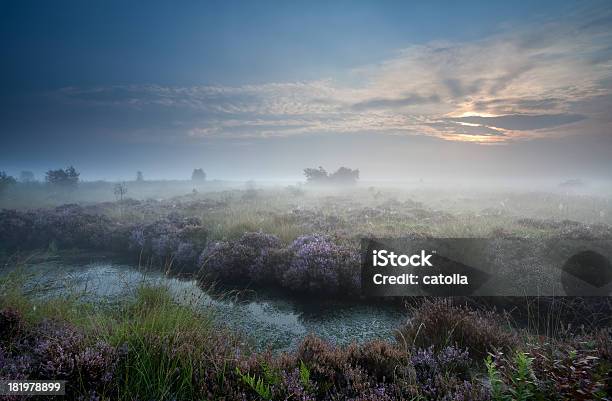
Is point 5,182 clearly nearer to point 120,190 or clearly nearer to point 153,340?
point 120,190

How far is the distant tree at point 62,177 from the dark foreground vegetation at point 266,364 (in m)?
42.4

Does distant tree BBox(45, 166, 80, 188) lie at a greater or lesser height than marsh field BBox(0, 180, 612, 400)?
greater

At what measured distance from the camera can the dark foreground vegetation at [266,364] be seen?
293 centimetres

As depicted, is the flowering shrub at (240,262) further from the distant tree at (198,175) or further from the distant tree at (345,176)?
the distant tree at (198,175)

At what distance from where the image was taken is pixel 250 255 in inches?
357

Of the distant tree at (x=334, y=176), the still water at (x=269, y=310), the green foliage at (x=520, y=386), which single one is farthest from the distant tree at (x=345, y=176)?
the green foliage at (x=520, y=386)

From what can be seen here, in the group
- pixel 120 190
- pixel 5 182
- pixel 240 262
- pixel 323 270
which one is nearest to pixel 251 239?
pixel 240 262

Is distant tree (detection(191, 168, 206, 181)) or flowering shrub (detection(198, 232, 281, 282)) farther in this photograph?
distant tree (detection(191, 168, 206, 181))

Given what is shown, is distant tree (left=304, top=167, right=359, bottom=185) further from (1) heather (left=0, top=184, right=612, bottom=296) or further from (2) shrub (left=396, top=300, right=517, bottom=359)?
(2) shrub (left=396, top=300, right=517, bottom=359)

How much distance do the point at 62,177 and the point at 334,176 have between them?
42.3 m

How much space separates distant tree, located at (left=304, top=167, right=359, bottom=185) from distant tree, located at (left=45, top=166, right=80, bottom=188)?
35593 millimetres

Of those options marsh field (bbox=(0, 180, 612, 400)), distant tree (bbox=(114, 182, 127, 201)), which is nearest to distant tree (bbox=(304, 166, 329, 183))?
distant tree (bbox=(114, 182, 127, 201))

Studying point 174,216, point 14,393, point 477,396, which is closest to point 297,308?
point 477,396

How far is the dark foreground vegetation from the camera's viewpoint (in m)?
2.93
